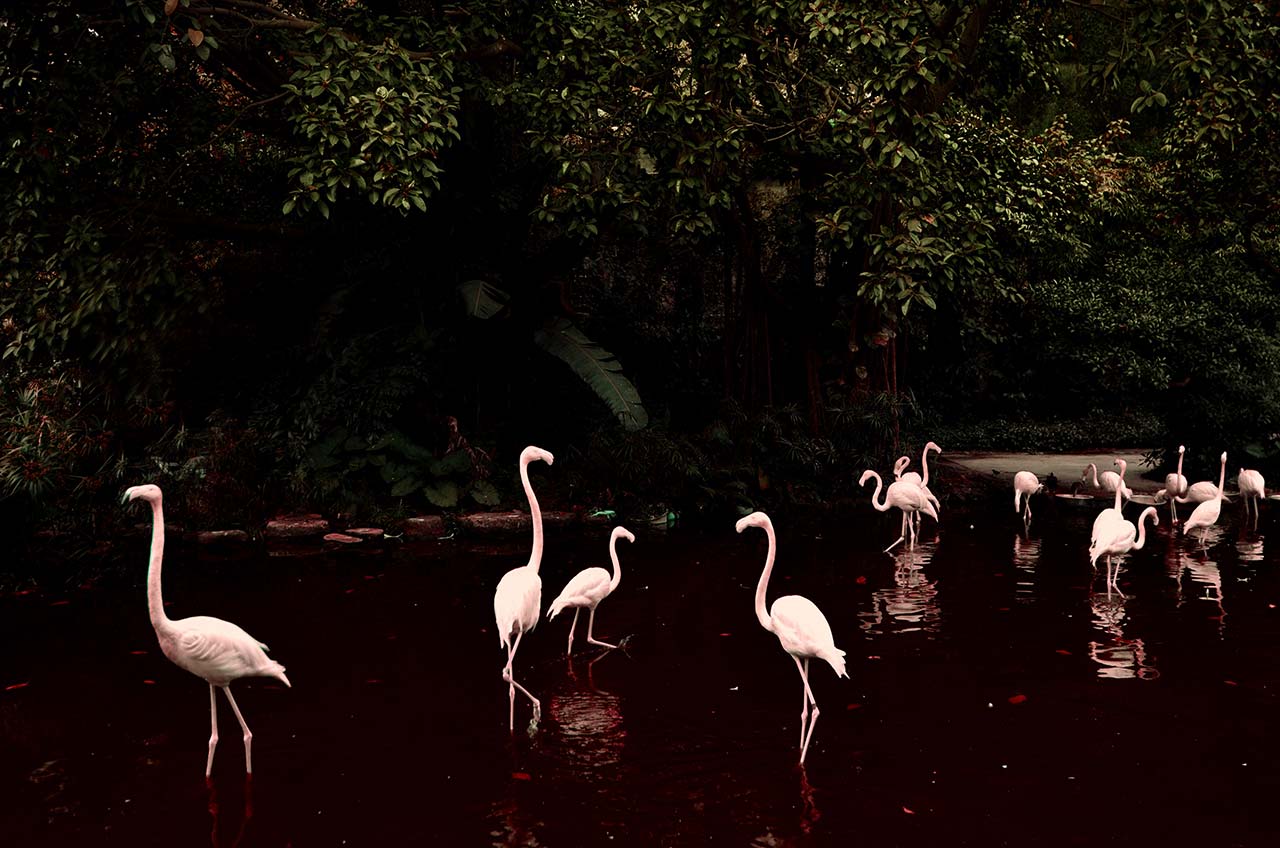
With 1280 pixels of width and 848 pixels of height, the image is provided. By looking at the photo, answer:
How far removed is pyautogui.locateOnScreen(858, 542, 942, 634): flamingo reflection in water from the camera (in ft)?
25.9

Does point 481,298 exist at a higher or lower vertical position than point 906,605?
higher

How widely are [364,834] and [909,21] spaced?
25.9 feet

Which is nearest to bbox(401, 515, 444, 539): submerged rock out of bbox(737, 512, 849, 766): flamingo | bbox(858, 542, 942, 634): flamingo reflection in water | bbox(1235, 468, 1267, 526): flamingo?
bbox(858, 542, 942, 634): flamingo reflection in water

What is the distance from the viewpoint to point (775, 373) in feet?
49.5

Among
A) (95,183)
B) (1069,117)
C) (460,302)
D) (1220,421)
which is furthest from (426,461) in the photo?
(1069,117)

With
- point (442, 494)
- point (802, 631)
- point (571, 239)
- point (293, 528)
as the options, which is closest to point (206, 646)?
point (802, 631)

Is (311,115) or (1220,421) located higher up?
(311,115)

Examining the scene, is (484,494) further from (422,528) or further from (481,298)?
(481,298)

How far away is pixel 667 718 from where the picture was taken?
5.97 metres

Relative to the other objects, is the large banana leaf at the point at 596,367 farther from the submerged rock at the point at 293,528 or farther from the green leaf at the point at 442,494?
the submerged rock at the point at 293,528

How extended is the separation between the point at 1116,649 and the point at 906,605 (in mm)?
1702

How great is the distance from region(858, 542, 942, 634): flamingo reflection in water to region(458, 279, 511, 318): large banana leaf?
4.93m

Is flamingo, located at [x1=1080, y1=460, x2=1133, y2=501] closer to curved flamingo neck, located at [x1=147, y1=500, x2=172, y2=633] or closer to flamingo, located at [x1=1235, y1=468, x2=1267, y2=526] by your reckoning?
flamingo, located at [x1=1235, y1=468, x2=1267, y2=526]

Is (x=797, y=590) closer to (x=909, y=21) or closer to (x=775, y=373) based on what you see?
(x=909, y=21)
